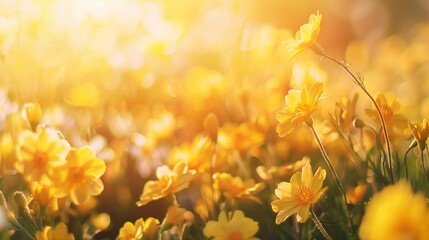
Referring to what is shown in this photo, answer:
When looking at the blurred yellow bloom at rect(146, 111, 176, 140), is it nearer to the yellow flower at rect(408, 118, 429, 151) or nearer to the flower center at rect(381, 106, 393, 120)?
the flower center at rect(381, 106, 393, 120)

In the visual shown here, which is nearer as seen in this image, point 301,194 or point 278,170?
point 301,194

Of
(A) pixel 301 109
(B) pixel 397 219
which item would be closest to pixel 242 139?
(A) pixel 301 109

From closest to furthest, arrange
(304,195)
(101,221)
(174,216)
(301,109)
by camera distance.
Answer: (304,195)
(301,109)
(174,216)
(101,221)

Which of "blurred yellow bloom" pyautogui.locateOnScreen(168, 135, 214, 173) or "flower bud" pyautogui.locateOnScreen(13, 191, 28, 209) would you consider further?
"blurred yellow bloom" pyautogui.locateOnScreen(168, 135, 214, 173)

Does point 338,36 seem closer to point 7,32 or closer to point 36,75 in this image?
point 36,75

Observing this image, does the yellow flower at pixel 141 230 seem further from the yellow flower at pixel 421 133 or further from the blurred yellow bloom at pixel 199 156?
the yellow flower at pixel 421 133

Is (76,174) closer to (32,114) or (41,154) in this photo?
(41,154)

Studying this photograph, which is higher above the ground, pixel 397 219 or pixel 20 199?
pixel 397 219

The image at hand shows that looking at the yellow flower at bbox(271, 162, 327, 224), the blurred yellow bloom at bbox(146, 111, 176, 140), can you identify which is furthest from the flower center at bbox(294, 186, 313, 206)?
the blurred yellow bloom at bbox(146, 111, 176, 140)
